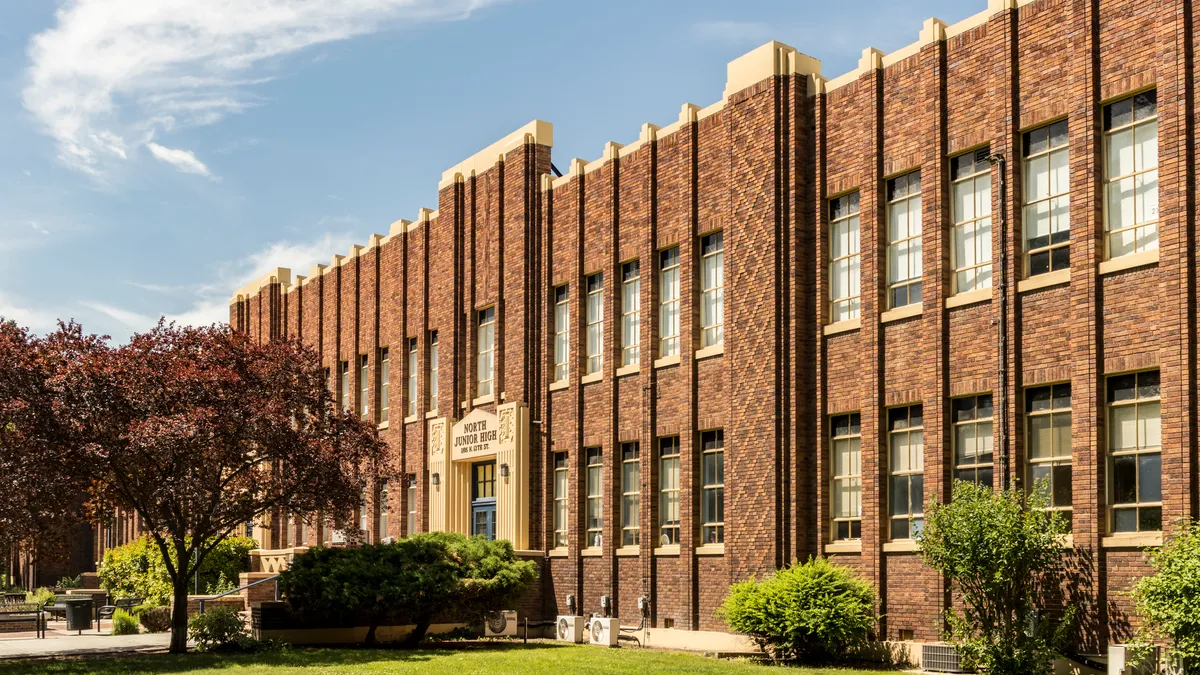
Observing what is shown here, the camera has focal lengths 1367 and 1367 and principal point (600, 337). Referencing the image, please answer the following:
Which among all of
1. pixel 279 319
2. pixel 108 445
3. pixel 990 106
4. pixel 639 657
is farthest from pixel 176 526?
pixel 279 319

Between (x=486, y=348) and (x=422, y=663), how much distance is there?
46.6 ft

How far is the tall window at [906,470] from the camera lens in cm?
2395

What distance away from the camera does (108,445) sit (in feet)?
81.7

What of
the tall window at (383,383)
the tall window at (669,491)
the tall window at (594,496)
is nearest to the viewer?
the tall window at (669,491)

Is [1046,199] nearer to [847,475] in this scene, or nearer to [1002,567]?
[1002,567]

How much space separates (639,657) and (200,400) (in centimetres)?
948

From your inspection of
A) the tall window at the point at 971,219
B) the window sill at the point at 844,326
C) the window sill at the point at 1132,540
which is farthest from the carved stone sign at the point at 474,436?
the window sill at the point at 1132,540

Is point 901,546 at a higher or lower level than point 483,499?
lower

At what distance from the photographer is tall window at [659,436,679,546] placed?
29469 mm

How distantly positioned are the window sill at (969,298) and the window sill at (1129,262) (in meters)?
2.20

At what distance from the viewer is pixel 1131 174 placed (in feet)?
69.1

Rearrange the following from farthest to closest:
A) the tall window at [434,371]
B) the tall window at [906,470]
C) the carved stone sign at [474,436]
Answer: the tall window at [434,371] → the carved stone sign at [474,436] → the tall window at [906,470]

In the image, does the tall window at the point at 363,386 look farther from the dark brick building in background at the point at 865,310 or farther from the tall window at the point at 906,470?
the tall window at the point at 906,470

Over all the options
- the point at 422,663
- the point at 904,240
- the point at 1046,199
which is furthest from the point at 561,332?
the point at 1046,199
